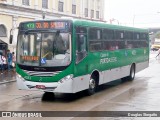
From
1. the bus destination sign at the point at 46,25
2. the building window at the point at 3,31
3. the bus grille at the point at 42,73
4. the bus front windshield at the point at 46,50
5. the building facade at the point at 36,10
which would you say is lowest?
the bus grille at the point at 42,73

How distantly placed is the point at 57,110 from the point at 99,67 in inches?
158

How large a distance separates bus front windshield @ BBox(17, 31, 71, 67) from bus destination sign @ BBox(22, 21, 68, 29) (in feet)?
0.77

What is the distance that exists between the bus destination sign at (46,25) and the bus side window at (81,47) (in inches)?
30.7

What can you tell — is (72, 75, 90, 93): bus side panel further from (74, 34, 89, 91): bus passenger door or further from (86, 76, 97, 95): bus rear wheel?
(86, 76, 97, 95): bus rear wheel

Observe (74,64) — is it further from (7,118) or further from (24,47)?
(7,118)

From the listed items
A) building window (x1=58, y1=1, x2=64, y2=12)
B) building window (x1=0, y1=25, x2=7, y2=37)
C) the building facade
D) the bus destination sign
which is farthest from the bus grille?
building window (x1=58, y1=1, x2=64, y2=12)

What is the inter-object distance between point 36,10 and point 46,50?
20.5 metres

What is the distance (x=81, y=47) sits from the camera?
40.3ft

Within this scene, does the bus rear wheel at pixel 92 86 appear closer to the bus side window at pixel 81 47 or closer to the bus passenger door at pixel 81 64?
the bus passenger door at pixel 81 64

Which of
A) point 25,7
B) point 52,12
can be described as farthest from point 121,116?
point 52,12

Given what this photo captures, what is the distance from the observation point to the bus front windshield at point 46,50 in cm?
1158

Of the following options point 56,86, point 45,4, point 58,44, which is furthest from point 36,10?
point 56,86

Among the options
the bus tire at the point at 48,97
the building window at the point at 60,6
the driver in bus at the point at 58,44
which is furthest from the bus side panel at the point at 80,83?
the building window at the point at 60,6

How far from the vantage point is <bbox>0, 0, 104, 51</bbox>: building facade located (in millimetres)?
27547
